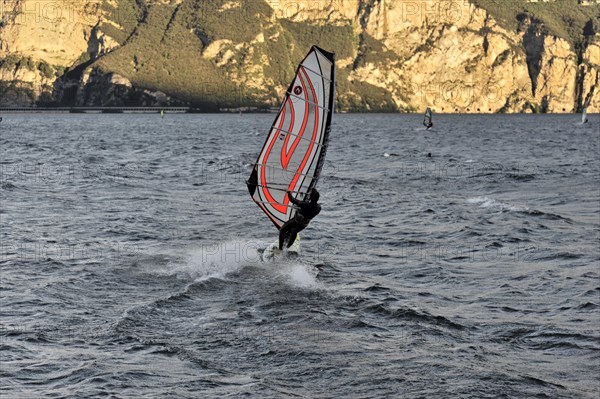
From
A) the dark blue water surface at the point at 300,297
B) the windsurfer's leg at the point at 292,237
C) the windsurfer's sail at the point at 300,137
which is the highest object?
the windsurfer's sail at the point at 300,137

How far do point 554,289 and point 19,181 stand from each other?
30903 mm

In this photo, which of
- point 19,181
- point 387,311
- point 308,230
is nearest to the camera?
point 387,311

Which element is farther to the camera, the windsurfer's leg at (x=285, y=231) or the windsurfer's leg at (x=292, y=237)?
the windsurfer's leg at (x=292, y=237)

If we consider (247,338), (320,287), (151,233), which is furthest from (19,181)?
(247,338)

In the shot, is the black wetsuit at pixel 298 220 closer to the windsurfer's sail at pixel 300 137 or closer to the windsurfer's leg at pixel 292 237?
the windsurfer's leg at pixel 292 237

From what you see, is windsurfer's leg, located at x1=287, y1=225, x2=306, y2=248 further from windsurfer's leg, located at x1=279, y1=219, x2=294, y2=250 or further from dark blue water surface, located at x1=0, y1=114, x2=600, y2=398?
dark blue water surface, located at x1=0, y1=114, x2=600, y2=398

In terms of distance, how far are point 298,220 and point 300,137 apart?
216 cm

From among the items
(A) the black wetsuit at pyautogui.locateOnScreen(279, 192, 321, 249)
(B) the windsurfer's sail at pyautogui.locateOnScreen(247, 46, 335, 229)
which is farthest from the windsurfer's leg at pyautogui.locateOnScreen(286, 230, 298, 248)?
(B) the windsurfer's sail at pyautogui.locateOnScreen(247, 46, 335, 229)

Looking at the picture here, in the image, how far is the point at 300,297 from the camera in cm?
1883

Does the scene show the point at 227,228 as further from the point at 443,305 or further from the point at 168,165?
the point at 168,165

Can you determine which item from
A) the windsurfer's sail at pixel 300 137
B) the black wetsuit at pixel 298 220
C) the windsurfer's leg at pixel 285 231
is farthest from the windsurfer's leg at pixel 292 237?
the windsurfer's sail at pixel 300 137

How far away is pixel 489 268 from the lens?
2333cm

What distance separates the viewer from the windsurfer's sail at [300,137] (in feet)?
67.8

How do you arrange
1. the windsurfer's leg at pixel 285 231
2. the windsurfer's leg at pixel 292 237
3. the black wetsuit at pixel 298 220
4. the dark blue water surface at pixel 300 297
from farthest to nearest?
the windsurfer's leg at pixel 292 237 < the windsurfer's leg at pixel 285 231 < the black wetsuit at pixel 298 220 < the dark blue water surface at pixel 300 297
